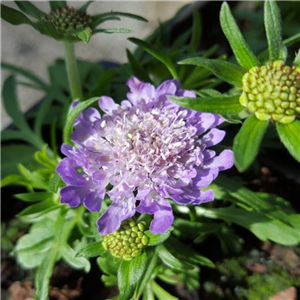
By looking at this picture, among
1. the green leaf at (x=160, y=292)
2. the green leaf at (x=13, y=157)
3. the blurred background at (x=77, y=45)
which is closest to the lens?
the green leaf at (x=160, y=292)

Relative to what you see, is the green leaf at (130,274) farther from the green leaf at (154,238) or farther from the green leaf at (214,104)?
the green leaf at (214,104)

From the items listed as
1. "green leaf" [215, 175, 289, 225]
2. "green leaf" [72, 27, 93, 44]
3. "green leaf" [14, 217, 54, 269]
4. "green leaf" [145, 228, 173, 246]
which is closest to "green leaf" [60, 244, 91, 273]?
"green leaf" [14, 217, 54, 269]

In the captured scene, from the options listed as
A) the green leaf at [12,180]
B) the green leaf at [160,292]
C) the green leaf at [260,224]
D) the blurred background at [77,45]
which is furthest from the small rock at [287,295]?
the blurred background at [77,45]

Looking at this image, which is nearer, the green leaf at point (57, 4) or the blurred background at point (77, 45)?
the green leaf at point (57, 4)

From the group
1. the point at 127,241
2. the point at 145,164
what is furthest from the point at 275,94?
the point at 127,241

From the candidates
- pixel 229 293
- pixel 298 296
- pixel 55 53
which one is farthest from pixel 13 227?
pixel 55 53

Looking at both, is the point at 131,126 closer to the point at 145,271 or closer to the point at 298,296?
the point at 145,271
